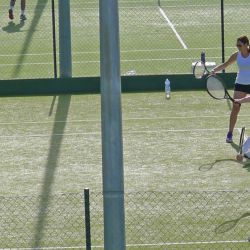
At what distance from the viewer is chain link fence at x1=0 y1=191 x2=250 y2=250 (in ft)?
43.9

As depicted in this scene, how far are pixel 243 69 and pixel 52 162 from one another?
10.9 feet

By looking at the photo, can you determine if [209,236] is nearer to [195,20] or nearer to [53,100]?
[53,100]

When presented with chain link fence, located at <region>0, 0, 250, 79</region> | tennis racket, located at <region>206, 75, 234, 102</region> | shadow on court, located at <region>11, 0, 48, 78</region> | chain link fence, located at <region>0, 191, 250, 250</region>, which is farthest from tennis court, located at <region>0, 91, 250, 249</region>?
shadow on court, located at <region>11, 0, 48, 78</region>

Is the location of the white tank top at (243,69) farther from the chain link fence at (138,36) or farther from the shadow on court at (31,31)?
the shadow on court at (31,31)

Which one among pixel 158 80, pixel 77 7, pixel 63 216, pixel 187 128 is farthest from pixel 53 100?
pixel 77 7

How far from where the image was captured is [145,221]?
556 inches

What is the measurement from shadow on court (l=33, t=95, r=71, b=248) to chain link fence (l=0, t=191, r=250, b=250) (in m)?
0.01

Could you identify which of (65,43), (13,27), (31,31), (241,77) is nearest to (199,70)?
(241,77)

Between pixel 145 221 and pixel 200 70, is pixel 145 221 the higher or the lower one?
the lower one

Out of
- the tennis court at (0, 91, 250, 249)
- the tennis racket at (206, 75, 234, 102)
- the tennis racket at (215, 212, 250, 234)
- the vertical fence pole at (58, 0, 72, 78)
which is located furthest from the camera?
the vertical fence pole at (58, 0, 72, 78)

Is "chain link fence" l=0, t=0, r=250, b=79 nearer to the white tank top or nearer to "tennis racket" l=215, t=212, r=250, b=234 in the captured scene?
the white tank top

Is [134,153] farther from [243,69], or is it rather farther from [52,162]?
[243,69]

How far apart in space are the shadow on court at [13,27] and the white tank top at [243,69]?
11.5 meters

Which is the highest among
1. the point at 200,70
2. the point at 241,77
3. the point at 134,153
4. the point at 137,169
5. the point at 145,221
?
the point at 241,77
